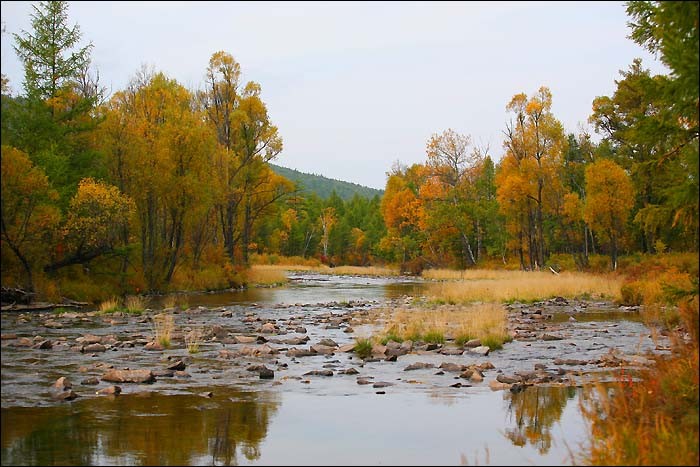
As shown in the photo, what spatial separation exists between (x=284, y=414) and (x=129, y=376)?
13.0 feet

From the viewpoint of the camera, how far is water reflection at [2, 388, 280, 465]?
8523 millimetres

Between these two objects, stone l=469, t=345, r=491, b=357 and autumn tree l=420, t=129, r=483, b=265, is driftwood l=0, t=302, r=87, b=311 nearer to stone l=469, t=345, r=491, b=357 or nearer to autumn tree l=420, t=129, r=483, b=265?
stone l=469, t=345, r=491, b=357

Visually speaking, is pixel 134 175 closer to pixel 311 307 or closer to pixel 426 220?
pixel 311 307

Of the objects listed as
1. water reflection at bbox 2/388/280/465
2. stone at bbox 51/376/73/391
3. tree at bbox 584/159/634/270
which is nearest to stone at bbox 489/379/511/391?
water reflection at bbox 2/388/280/465

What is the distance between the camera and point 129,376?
13.4 metres

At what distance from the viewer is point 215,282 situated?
147ft

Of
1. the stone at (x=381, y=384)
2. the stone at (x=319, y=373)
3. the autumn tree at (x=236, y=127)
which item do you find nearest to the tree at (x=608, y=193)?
the autumn tree at (x=236, y=127)

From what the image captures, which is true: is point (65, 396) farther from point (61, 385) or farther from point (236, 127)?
point (236, 127)

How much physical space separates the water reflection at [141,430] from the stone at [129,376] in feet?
3.66

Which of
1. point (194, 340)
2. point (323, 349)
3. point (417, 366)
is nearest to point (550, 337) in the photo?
point (417, 366)

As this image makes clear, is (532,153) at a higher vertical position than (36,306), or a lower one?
higher

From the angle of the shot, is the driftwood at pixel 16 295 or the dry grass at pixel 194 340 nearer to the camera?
the dry grass at pixel 194 340

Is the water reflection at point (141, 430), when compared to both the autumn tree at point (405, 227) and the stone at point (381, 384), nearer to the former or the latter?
the stone at point (381, 384)

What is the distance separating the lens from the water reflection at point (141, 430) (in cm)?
852
